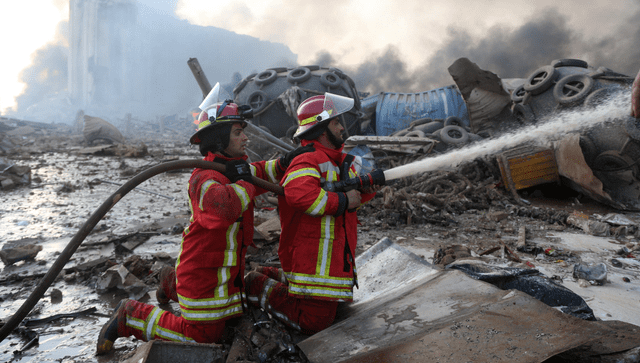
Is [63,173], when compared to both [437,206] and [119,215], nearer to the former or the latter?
[119,215]

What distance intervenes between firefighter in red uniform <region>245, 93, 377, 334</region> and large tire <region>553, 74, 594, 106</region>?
254 inches

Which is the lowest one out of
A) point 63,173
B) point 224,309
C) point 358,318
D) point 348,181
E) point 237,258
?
point 358,318

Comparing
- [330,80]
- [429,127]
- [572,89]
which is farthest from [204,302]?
[330,80]

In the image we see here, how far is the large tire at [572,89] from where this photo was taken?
688cm

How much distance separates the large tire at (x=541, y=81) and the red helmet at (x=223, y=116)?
24.1 feet

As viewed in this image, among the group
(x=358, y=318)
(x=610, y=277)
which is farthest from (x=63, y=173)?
(x=610, y=277)

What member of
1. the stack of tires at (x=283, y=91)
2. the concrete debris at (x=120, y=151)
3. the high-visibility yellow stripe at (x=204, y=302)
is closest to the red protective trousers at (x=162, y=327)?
the high-visibility yellow stripe at (x=204, y=302)

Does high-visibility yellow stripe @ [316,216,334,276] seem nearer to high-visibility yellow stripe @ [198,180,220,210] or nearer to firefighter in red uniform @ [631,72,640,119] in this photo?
high-visibility yellow stripe @ [198,180,220,210]

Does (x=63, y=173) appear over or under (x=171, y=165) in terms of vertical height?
over

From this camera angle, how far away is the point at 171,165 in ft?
6.97

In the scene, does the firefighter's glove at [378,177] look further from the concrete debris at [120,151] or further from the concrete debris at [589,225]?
the concrete debris at [120,151]

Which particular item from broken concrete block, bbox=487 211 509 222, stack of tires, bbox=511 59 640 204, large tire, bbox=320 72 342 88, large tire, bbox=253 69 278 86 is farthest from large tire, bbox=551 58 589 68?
large tire, bbox=253 69 278 86

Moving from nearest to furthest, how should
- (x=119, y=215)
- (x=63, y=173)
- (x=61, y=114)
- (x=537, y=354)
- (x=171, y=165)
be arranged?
(x=537, y=354)
(x=171, y=165)
(x=119, y=215)
(x=63, y=173)
(x=61, y=114)

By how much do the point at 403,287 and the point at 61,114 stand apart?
59.9 m
